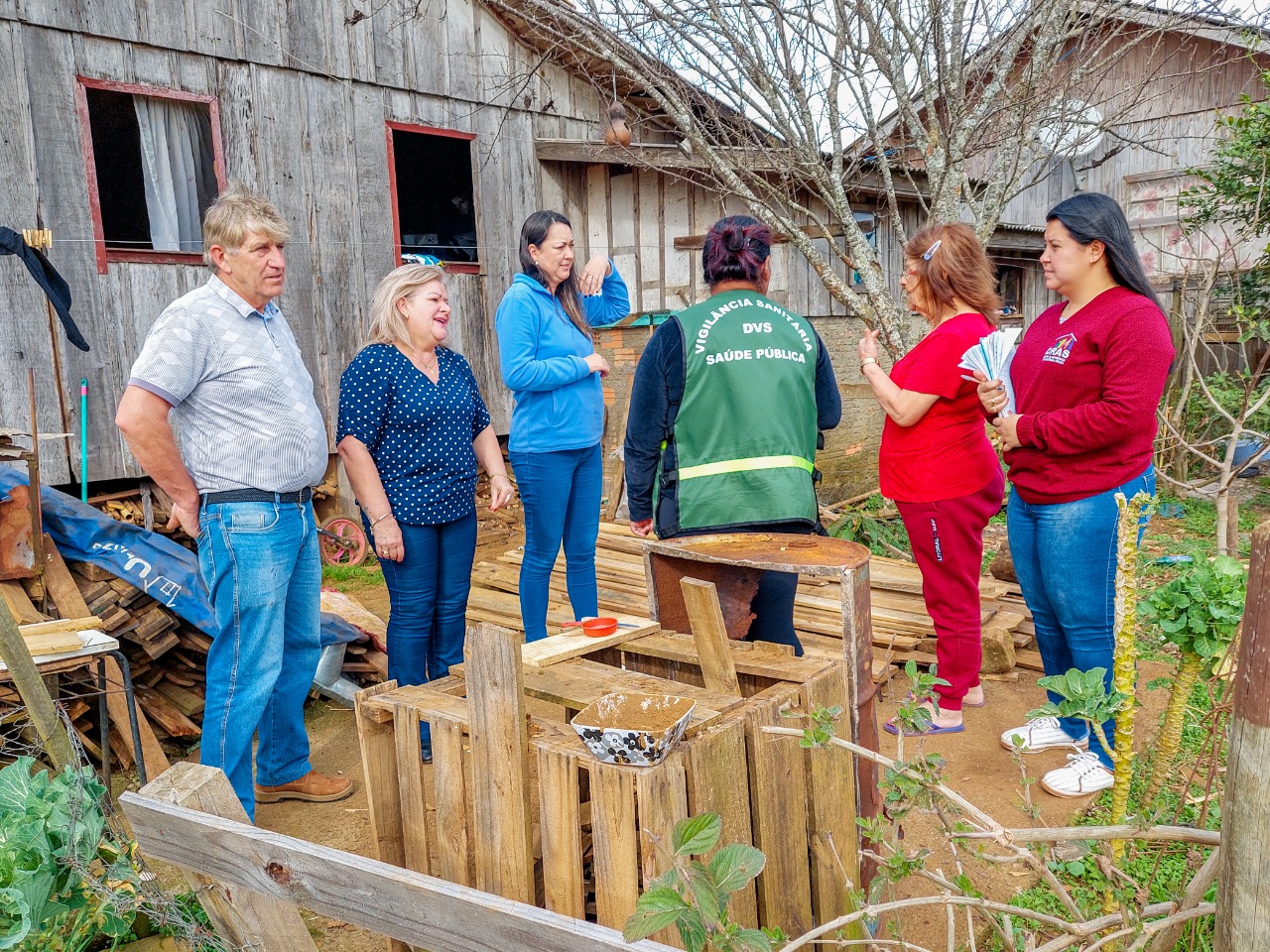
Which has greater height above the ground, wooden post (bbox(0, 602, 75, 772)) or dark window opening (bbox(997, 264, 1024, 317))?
dark window opening (bbox(997, 264, 1024, 317))

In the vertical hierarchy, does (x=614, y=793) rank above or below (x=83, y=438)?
below

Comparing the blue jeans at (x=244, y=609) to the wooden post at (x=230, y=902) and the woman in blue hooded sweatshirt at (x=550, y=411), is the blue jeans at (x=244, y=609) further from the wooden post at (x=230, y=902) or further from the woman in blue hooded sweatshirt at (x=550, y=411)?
the woman in blue hooded sweatshirt at (x=550, y=411)

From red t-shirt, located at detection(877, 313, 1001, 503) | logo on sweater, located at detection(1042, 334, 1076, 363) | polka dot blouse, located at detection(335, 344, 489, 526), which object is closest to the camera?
logo on sweater, located at detection(1042, 334, 1076, 363)

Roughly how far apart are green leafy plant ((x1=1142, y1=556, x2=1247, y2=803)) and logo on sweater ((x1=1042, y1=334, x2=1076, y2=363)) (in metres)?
0.92

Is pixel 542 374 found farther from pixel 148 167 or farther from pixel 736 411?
pixel 148 167

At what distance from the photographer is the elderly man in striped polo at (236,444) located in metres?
2.87

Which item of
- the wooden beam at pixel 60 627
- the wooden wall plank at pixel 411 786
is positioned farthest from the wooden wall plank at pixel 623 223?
the wooden wall plank at pixel 411 786

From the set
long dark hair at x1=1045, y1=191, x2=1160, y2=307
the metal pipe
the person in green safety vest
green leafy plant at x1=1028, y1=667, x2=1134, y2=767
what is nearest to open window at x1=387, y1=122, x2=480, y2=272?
the metal pipe

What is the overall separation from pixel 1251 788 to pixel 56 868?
258 cm

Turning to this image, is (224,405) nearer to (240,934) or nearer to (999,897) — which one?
(240,934)

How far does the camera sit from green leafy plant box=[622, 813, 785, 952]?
1551 mm

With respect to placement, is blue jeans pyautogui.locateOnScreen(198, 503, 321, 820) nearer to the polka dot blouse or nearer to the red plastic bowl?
the polka dot blouse

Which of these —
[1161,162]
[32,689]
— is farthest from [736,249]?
[1161,162]

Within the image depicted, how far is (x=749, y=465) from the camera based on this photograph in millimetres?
3148
